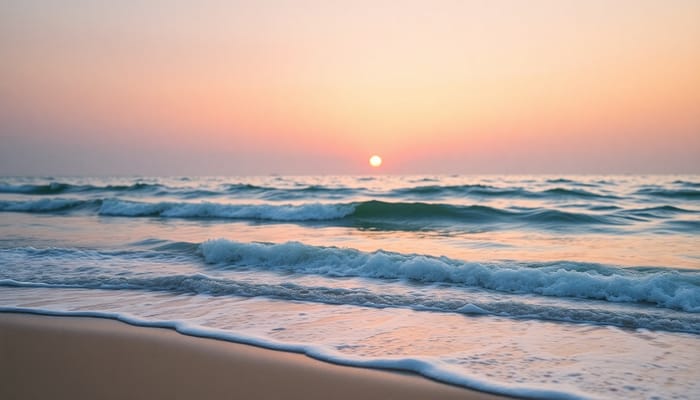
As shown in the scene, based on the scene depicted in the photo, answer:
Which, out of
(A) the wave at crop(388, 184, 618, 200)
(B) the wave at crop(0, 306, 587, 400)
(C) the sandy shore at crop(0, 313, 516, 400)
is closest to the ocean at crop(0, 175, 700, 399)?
Answer: (B) the wave at crop(0, 306, 587, 400)

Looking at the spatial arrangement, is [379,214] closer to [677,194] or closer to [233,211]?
[233,211]

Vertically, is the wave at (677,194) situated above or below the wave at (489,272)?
above

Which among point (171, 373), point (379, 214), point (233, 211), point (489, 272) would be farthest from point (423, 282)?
point (233, 211)

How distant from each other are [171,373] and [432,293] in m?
3.57

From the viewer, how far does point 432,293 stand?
247 inches

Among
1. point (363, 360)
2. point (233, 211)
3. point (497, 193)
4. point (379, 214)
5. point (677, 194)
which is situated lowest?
point (363, 360)

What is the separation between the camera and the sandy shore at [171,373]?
126 inches

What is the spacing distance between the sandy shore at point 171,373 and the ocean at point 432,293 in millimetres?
222

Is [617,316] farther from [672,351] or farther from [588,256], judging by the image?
[588,256]

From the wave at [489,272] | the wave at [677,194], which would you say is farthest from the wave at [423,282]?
the wave at [677,194]

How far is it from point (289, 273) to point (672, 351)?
5.09 metres

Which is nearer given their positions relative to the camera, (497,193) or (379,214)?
(379,214)

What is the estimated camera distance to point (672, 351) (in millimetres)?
4152

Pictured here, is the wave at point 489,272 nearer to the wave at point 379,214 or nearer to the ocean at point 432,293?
the ocean at point 432,293
